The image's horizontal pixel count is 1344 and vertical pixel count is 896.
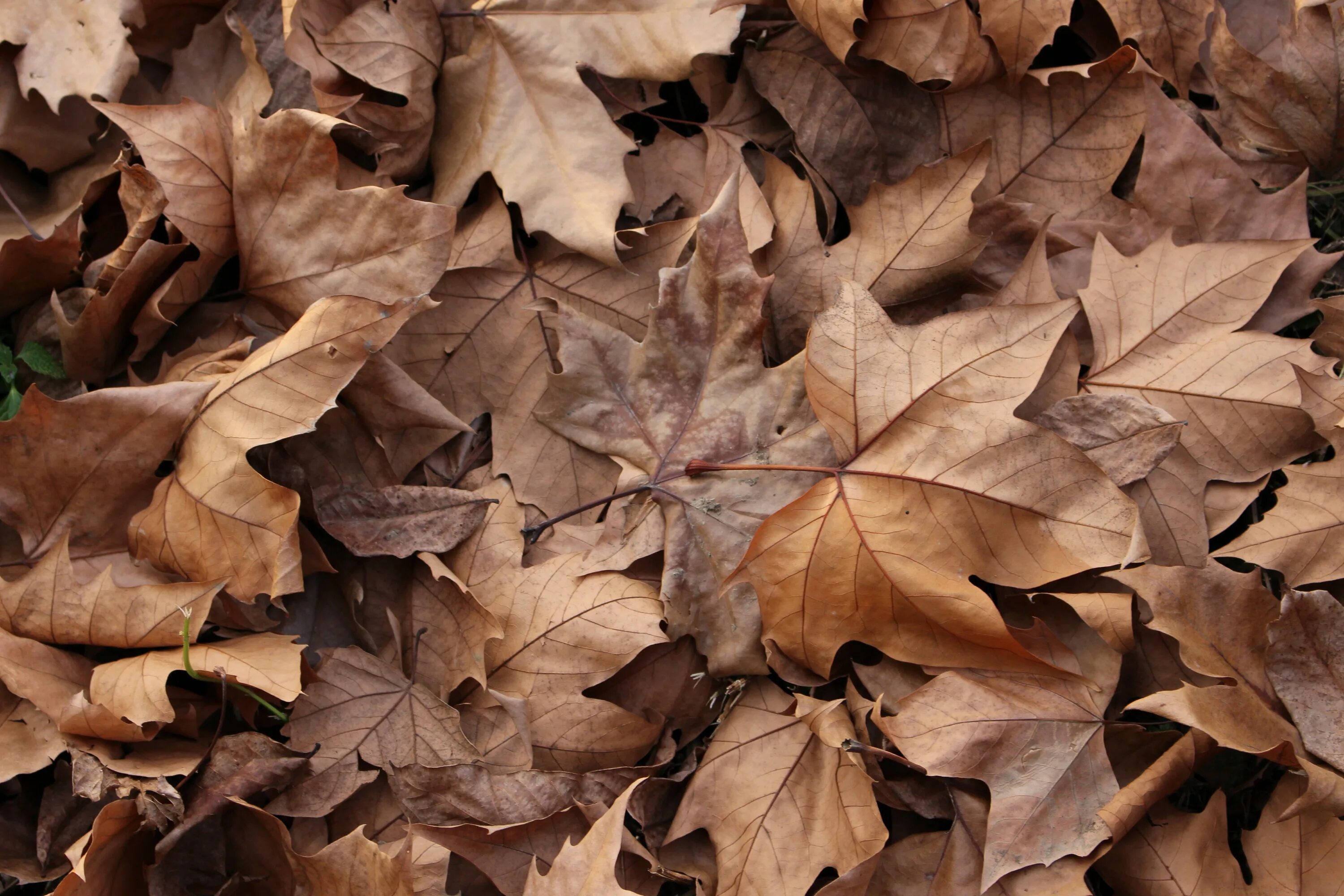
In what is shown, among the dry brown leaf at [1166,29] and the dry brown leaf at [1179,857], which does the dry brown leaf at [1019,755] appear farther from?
the dry brown leaf at [1166,29]

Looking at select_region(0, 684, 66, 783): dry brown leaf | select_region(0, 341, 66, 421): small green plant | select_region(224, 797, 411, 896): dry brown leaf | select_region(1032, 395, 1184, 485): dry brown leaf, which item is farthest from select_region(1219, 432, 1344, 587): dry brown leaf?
select_region(0, 341, 66, 421): small green plant

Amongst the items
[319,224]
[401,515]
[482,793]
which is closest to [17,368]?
[319,224]

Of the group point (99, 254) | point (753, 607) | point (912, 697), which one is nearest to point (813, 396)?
point (753, 607)

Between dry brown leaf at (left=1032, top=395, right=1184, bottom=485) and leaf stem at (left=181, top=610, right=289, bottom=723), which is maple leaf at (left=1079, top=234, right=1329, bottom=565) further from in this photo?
leaf stem at (left=181, top=610, right=289, bottom=723)

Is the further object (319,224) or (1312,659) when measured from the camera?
(319,224)

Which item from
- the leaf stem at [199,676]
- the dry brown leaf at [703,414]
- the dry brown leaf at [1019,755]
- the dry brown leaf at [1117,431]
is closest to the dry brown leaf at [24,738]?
the leaf stem at [199,676]

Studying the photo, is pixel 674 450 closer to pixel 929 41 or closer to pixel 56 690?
pixel 929 41
